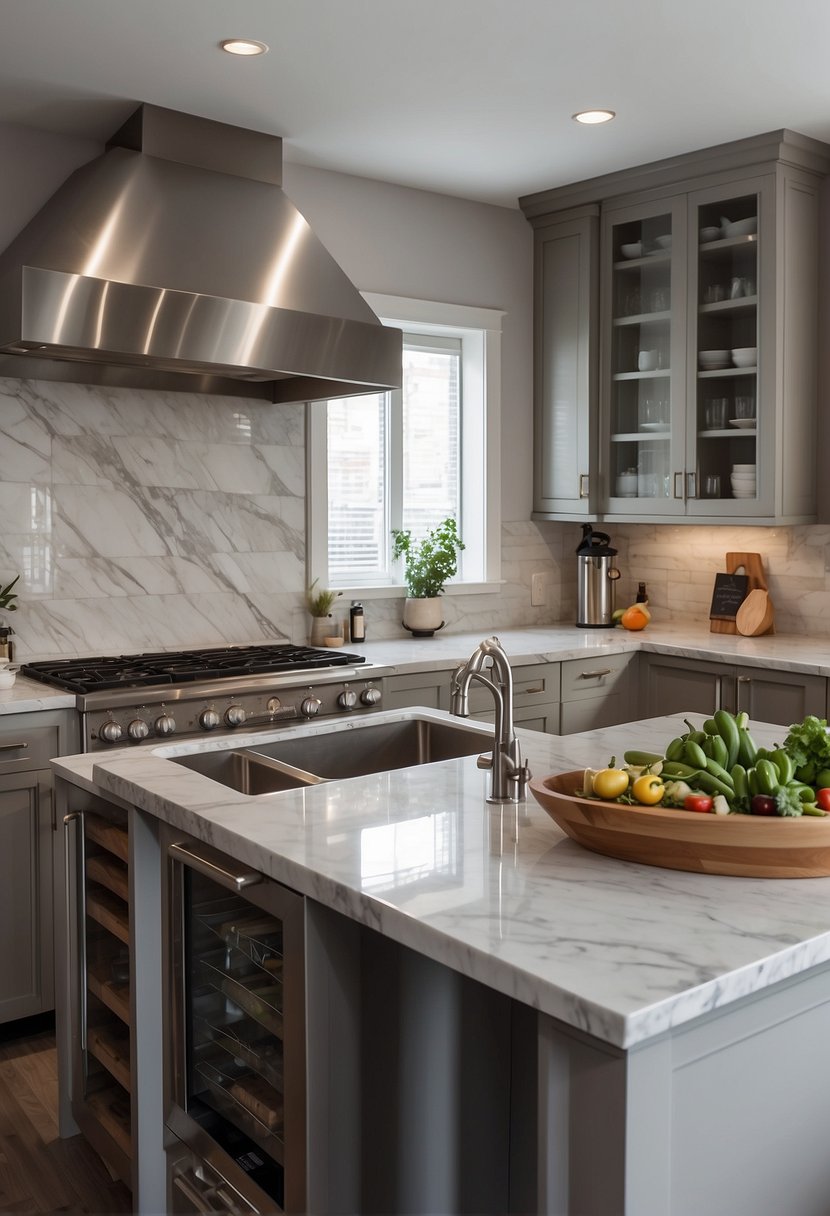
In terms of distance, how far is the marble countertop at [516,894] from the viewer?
1.20m

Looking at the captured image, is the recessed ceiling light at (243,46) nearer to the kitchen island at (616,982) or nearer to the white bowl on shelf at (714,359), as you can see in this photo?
the white bowl on shelf at (714,359)

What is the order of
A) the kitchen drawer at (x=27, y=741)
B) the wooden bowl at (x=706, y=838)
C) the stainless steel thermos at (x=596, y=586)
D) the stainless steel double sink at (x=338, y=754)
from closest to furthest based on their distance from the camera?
the wooden bowl at (x=706, y=838), the stainless steel double sink at (x=338, y=754), the kitchen drawer at (x=27, y=741), the stainless steel thermos at (x=596, y=586)

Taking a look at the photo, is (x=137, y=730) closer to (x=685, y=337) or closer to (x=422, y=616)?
(x=422, y=616)

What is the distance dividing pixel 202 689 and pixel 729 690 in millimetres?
1910

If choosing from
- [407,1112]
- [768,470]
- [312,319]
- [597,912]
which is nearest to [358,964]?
[407,1112]

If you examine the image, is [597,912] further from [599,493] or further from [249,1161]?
[599,493]

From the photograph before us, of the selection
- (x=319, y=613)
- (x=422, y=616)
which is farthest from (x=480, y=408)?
(x=319, y=613)

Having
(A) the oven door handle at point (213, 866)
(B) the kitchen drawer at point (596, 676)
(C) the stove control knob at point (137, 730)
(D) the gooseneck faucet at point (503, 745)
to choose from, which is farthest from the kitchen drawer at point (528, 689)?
(A) the oven door handle at point (213, 866)

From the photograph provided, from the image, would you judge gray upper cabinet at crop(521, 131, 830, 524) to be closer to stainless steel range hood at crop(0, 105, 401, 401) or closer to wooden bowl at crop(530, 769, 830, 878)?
stainless steel range hood at crop(0, 105, 401, 401)

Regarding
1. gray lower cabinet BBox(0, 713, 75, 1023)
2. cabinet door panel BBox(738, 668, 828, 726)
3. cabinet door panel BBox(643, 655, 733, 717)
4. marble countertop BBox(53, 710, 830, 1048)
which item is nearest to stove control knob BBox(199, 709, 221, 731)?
gray lower cabinet BBox(0, 713, 75, 1023)

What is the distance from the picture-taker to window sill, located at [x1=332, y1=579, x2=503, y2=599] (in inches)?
172

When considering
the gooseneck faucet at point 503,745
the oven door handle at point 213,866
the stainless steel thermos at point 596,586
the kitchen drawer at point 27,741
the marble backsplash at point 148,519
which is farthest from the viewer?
the stainless steel thermos at point 596,586

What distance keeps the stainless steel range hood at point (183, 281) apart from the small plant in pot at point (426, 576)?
2.83ft

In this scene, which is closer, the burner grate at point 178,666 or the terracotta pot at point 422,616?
the burner grate at point 178,666
